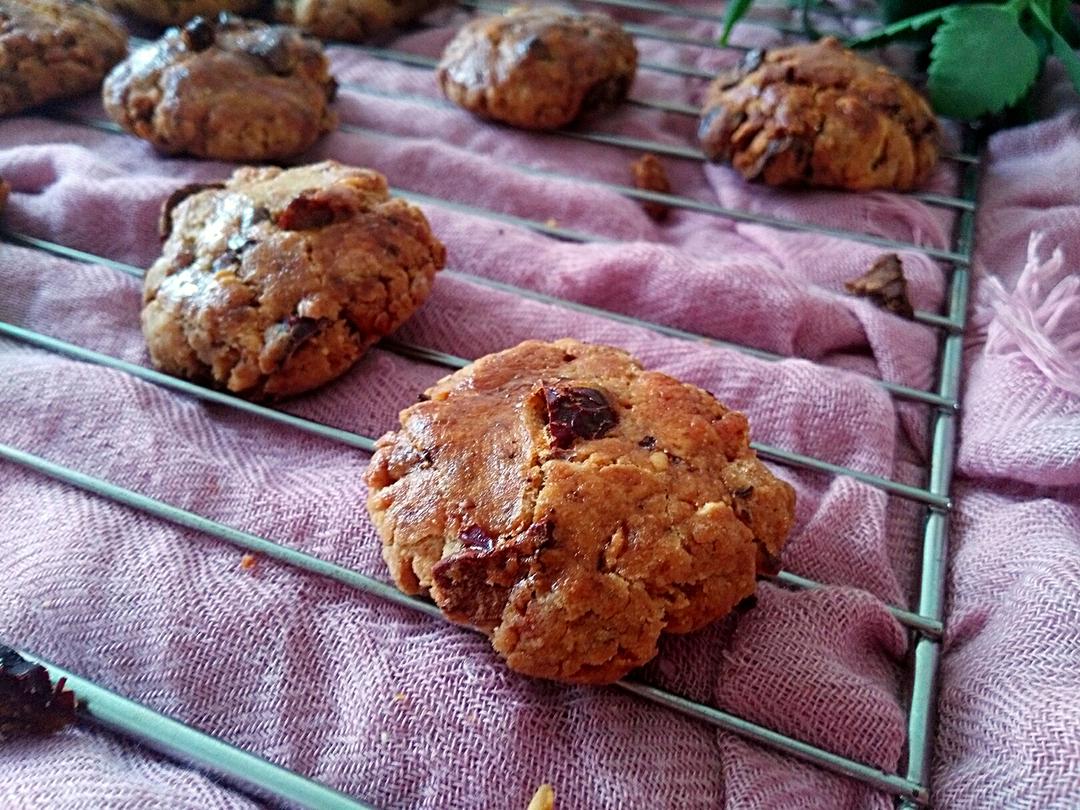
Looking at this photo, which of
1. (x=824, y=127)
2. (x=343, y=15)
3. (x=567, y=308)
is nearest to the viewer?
(x=567, y=308)

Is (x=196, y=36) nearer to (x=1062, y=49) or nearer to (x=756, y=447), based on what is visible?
(x=756, y=447)

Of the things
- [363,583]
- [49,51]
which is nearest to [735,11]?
[49,51]

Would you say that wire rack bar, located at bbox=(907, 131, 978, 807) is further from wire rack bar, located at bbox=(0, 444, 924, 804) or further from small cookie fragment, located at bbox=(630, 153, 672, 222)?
small cookie fragment, located at bbox=(630, 153, 672, 222)

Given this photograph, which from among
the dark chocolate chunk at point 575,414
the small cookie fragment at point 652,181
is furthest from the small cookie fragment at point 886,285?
the dark chocolate chunk at point 575,414

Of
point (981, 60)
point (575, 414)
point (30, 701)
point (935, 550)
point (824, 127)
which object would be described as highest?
point (981, 60)

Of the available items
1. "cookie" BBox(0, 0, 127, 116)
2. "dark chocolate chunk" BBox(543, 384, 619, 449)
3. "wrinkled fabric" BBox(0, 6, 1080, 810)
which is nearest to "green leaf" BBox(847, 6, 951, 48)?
"wrinkled fabric" BBox(0, 6, 1080, 810)

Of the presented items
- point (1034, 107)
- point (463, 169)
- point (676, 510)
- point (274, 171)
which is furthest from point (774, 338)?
point (1034, 107)

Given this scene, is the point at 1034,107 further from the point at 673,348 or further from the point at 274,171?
the point at 274,171
